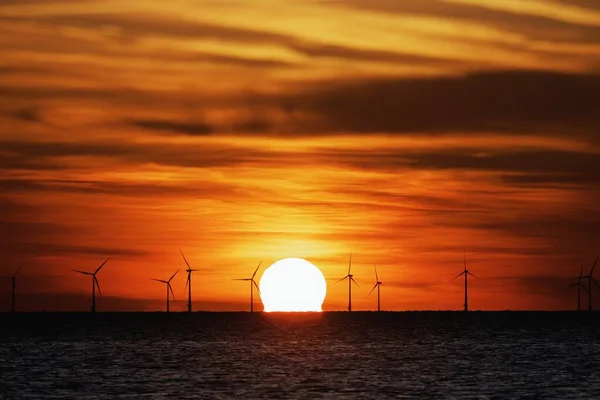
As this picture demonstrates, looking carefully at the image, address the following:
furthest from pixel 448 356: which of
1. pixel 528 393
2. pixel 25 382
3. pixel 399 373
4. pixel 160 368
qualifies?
pixel 25 382

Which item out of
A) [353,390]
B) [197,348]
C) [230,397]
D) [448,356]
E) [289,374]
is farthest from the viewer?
[197,348]

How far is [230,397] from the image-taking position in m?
94.9

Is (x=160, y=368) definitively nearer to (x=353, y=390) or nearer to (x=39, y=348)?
(x=353, y=390)

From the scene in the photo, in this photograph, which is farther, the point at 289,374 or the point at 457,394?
the point at 289,374

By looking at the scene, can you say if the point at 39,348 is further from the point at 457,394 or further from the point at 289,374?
the point at 457,394

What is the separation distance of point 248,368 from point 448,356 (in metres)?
41.6

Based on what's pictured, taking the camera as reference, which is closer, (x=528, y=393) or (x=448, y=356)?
(x=528, y=393)

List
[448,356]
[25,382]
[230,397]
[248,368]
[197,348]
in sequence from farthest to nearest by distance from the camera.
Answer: [197,348] < [448,356] < [248,368] < [25,382] < [230,397]

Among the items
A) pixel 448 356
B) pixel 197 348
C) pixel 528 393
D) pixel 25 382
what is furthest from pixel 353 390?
pixel 197 348

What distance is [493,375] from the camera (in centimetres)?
12138

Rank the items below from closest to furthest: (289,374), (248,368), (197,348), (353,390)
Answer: (353,390)
(289,374)
(248,368)
(197,348)

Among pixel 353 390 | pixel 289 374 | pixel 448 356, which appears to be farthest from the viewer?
pixel 448 356

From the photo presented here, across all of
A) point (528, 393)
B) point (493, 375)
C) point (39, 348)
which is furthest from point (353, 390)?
point (39, 348)

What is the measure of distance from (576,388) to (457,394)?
14.3 meters
